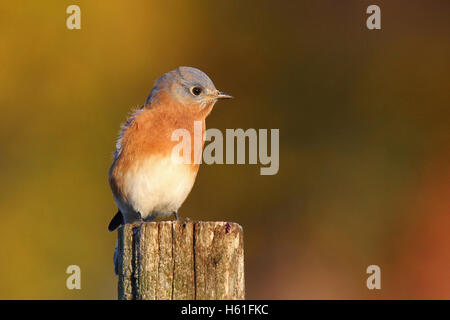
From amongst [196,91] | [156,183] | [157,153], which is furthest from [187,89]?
[156,183]

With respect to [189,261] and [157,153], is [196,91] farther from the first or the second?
[189,261]

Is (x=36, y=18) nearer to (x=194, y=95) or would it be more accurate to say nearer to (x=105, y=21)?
(x=105, y=21)

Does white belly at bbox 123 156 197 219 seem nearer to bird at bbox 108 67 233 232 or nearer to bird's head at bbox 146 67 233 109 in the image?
bird at bbox 108 67 233 232

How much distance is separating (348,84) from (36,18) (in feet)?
18.2

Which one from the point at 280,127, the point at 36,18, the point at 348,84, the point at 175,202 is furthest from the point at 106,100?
the point at 175,202

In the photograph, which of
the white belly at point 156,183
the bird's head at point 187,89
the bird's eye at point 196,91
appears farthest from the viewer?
the bird's eye at point 196,91

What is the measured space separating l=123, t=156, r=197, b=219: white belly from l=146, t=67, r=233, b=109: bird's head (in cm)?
77

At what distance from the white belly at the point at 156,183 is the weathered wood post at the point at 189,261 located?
1914mm

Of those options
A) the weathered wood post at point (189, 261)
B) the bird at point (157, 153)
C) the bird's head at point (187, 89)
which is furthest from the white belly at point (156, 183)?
the weathered wood post at point (189, 261)

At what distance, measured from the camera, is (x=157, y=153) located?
22.0 ft

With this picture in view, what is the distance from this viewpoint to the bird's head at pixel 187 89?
23.7 feet

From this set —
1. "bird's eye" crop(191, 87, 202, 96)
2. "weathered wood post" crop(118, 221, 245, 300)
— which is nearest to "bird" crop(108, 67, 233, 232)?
"bird's eye" crop(191, 87, 202, 96)

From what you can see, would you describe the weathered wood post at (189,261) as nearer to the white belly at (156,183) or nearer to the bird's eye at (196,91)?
the white belly at (156,183)

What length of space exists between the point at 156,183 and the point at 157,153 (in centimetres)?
28
